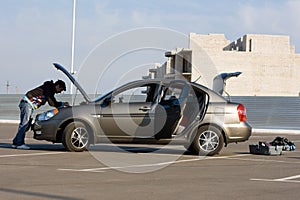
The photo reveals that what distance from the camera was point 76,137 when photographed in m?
12.1

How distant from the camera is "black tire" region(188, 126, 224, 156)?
11898 millimetres

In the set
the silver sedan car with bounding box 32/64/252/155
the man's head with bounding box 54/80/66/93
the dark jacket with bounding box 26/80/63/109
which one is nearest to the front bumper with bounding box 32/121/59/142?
the silver sedan car with bounding box 32/64/252/155

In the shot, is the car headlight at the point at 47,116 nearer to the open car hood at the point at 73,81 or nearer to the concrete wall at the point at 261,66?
the open car hood at the point at 73,81

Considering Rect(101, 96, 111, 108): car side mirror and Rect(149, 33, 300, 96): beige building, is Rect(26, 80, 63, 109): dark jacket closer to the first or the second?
Rect(101, 96, 111, 108): car side mirror

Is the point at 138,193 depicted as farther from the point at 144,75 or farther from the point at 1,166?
the point at 144,75

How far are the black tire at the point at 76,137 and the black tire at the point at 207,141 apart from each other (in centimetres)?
242

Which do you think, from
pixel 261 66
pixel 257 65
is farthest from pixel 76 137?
pixel 261 66

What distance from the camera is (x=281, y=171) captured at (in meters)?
9.55

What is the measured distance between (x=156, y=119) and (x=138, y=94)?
84cm

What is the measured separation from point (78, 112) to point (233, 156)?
12.2 ft

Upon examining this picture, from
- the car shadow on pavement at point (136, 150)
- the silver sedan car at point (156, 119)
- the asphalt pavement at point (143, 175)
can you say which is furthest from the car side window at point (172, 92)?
the car shadow on pavement at point (136, 150)

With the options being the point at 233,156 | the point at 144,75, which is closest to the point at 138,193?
the point at 233,156

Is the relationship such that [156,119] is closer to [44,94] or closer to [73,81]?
[73,81]

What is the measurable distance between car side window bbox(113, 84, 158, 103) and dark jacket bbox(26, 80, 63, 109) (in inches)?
70.9
